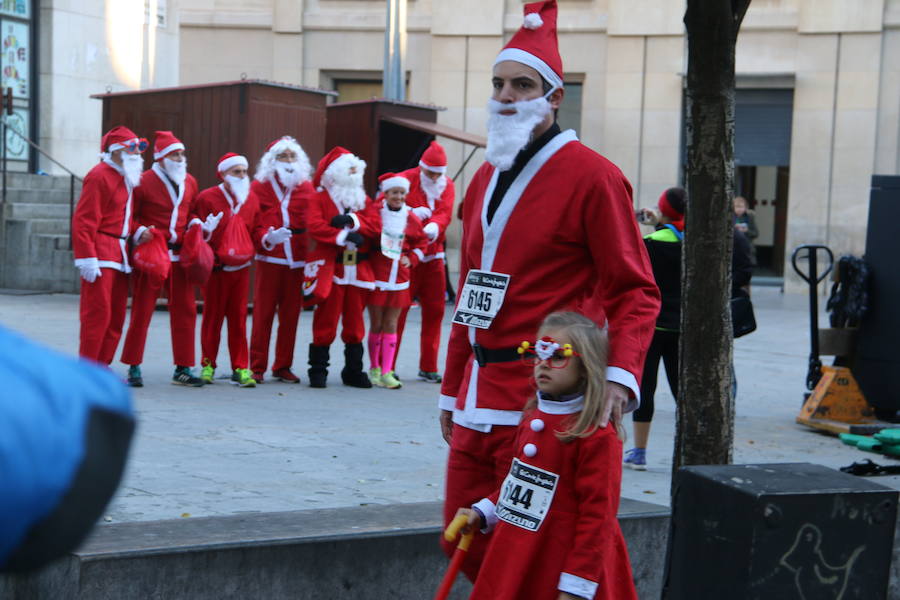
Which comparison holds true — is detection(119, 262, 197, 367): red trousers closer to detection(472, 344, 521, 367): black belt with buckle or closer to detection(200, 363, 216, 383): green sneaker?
detection(200, 363, 216, 383): green sneaker

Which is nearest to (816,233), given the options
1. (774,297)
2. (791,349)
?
(774,297)

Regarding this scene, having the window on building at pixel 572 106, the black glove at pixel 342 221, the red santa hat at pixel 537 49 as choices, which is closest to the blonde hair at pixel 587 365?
the red santa hat at pixel 537 49

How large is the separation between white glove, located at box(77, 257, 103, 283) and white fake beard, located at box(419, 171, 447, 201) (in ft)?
9.89

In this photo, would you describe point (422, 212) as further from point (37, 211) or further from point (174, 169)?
point (37, 211)

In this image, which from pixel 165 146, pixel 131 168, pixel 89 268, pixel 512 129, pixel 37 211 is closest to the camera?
pixel 512 129

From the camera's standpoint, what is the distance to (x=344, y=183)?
10836mm

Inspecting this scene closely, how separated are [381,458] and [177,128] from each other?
9.59 m

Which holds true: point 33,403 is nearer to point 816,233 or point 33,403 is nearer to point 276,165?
point 276,165

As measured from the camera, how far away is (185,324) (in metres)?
10.2

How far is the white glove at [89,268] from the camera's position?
9398 mm

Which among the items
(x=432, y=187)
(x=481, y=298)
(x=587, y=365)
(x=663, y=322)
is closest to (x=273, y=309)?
(x=432, y=187)

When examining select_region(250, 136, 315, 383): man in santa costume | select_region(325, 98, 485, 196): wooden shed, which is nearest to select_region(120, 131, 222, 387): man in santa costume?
select_region(250, 136, 315, 383): man in santa costume

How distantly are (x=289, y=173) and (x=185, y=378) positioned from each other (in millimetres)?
1843

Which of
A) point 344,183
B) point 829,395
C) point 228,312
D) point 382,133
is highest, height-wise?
point 382,133
